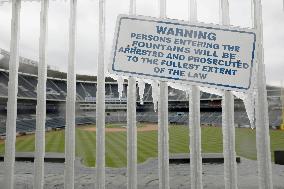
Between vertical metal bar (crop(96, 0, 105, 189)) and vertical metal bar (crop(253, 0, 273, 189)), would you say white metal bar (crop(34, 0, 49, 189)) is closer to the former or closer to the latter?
vertical metal bar (crop(96, 0, 105, 189))

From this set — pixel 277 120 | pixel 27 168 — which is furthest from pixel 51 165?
pixel 277 120

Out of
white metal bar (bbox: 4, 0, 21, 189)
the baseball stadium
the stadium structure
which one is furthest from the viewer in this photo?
the stadium structure

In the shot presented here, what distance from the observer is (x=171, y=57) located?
2.24 m

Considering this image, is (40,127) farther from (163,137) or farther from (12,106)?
(163,137)

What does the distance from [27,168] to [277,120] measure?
32.0 m

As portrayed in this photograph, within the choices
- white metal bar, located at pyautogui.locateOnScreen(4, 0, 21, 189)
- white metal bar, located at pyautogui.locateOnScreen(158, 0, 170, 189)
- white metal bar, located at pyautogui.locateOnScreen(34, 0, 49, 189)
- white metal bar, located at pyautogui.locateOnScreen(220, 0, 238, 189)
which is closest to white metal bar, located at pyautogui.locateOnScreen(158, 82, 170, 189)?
white metal bar, located at pyautogui.locateOnScreen(158, 0, 170, 189)

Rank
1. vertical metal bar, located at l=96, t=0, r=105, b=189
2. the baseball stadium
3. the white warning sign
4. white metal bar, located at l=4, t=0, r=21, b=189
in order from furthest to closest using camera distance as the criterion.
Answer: the baseball stadium → white metal bar, located at l=4, t=0, r=21, b=189 → vertical metal bar, located at l=96, t=0, r=105, b=189 → the white warning sign

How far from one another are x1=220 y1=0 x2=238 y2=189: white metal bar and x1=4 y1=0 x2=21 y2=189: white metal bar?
197 centimetres

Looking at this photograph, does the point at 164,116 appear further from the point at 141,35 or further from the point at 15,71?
Result: the point at 15,71

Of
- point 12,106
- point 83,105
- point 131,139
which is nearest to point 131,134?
point 131,139

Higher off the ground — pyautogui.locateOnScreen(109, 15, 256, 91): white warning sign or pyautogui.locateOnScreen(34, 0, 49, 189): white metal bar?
pyautogui.locateOnScreen(109, 15, 256, 91): white warning sign

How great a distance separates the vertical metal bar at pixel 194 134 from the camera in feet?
7.53

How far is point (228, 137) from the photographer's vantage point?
2.28 meters

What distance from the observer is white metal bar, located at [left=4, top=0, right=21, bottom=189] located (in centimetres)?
262
